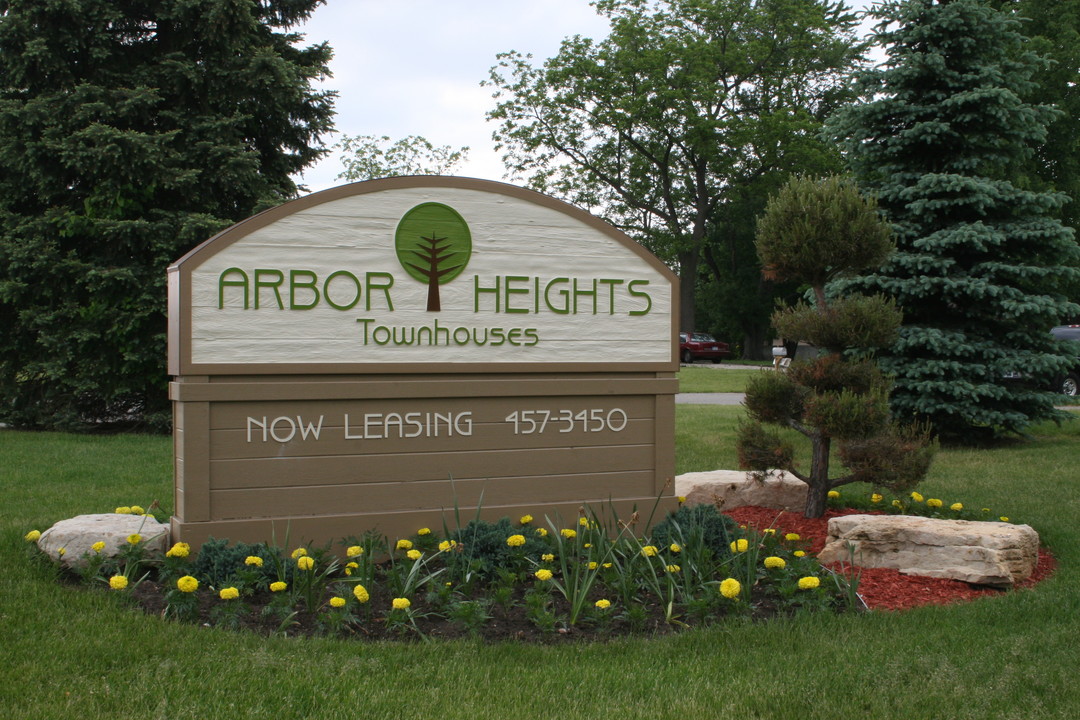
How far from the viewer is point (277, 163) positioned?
15.0 metres

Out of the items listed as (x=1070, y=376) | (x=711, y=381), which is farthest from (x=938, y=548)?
(x=711, y=381)

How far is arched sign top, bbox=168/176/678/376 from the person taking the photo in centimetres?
570

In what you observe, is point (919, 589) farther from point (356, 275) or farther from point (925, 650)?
point (356, 275)

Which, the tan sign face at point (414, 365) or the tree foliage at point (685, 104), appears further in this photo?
the tree foliage at point (685, 104)

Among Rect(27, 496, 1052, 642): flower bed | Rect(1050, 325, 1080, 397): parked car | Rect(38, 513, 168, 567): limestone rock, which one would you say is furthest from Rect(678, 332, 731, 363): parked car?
Rect(38, 513, 168, 567): limestone rock

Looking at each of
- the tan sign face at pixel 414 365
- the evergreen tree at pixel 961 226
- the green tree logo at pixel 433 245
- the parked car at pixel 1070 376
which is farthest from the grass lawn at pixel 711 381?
the green tree logo at pixel 433 245

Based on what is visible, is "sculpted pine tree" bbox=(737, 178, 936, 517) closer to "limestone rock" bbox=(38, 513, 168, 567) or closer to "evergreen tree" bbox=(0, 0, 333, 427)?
"limestone rock" bbox=(38, 513, 168, 567)

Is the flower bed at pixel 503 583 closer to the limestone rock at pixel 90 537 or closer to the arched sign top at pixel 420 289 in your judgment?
the limestone rock at pixel 90 537

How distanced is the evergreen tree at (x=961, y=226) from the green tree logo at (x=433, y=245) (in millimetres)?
6937

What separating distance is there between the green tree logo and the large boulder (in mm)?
2938

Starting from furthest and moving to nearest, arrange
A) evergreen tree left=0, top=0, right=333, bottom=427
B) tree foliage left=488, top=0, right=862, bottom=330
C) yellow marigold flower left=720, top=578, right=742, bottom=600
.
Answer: tree foliage left=488, top=0, right=862, bottom=330 < evergreen tree left=0, top=0, right=333, bottom=427 < yellow marigold flower left=720, top=578, right=742, bottom=600

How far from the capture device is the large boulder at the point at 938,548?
223 inches

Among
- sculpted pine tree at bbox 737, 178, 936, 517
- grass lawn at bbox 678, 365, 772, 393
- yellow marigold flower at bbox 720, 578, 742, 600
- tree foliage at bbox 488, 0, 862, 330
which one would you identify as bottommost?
grass lawn at bbox 678, 365, 772, 393

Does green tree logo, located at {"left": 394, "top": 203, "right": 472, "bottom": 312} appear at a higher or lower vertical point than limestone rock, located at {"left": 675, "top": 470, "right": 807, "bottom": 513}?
higher
